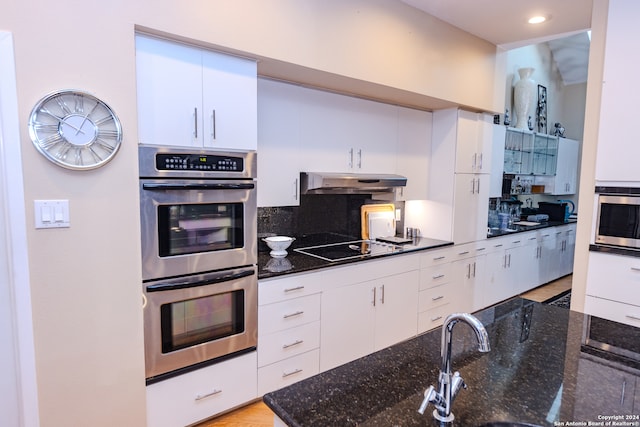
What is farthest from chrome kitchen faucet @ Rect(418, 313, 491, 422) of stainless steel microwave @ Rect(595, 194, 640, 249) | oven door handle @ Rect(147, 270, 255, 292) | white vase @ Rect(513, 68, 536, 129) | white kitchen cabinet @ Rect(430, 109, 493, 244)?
white vase @ Rect(513, 68, 536, 129)

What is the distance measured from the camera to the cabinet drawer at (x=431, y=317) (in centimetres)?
333

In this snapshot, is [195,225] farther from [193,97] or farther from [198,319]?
[193,97]

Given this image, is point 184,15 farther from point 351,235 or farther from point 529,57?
point 529,57

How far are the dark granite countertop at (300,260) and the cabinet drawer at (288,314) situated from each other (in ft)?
0.66

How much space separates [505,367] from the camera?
1.17m

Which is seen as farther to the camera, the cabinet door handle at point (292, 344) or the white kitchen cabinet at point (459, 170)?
the white kitchen cabinet at point (459, 170)

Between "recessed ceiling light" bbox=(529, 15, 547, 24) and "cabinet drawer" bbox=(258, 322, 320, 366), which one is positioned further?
"recessed ceiling light" bbox=(529, 15, 547, 24)

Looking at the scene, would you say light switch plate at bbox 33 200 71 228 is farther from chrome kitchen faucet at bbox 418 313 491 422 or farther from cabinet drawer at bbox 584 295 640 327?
cabinet drawer at bbox 584 295 640 327

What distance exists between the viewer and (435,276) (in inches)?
134

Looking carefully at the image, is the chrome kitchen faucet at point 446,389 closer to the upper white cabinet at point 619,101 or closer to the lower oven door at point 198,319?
the lower oven door at point 198,319

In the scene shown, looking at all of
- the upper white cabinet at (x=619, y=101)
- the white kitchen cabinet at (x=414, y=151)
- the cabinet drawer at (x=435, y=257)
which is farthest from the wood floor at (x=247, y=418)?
the upper white cabinet at (x=619, y=101)

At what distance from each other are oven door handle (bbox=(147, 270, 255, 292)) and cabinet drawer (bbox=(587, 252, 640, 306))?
7.35ft

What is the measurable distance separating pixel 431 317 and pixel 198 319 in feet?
7.21

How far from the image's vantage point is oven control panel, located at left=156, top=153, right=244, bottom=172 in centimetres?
189
